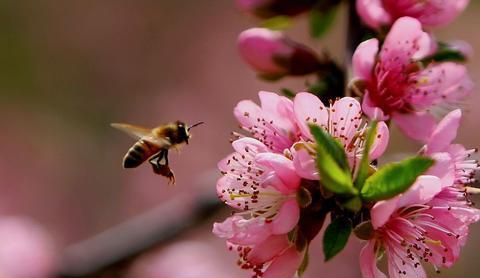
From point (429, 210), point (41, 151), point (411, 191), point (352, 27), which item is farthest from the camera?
point (41, 151)

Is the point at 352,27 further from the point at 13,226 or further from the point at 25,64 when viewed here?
the point at 25,64

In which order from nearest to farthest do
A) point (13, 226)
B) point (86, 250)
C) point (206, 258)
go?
1. point (86, 250)
2. point (206, 258)
3. point (13, 226)

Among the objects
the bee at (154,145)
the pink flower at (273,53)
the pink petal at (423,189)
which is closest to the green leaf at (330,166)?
the pink petal at (423,189)

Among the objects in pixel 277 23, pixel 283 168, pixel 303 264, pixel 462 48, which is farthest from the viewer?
pixel 277 23

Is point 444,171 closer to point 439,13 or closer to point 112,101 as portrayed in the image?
point 439,13

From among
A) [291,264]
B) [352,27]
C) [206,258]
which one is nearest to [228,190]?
[291,264]

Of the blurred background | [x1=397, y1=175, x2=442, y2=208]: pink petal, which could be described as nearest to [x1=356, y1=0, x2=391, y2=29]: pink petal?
[x1=397, y1=175, x2=442, y2=208]: pink petal

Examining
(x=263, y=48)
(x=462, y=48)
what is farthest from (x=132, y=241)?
(x=462, y=48)
